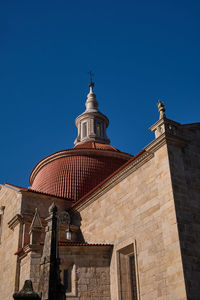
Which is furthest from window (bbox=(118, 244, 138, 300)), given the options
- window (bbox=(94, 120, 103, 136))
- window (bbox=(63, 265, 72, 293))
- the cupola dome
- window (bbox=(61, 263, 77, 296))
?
window (bbox=(94, 120, 103, 136))

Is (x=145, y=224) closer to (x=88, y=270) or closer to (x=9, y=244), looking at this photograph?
(x=88, y=270)

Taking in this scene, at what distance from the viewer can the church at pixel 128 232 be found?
1245 centimetres

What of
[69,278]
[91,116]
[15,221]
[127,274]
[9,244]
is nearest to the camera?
[69,278]

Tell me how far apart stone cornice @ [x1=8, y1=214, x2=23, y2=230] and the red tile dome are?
3.62 m

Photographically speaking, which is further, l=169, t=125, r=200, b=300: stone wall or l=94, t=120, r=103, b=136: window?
l=94, t=120, r=103, b=136: window

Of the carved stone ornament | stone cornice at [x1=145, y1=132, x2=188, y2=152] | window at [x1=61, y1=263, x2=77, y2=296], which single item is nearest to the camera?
stone cornice at [x1=145, y1=132, x2=188, y2=152]

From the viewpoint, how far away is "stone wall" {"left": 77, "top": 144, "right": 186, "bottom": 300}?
1248 centimetres

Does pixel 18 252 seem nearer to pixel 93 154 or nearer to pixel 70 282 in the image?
pixel 70 282

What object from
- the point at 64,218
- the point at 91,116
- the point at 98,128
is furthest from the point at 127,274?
the point at 91,116

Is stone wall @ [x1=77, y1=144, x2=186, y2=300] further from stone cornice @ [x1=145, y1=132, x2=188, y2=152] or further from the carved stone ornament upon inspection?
the carved stone ornament

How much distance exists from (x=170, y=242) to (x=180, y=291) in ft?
5.04

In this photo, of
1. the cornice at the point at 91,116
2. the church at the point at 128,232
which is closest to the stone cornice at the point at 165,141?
the church at the point at 128,232

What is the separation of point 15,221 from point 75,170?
5.43 meters

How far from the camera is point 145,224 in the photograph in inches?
559
